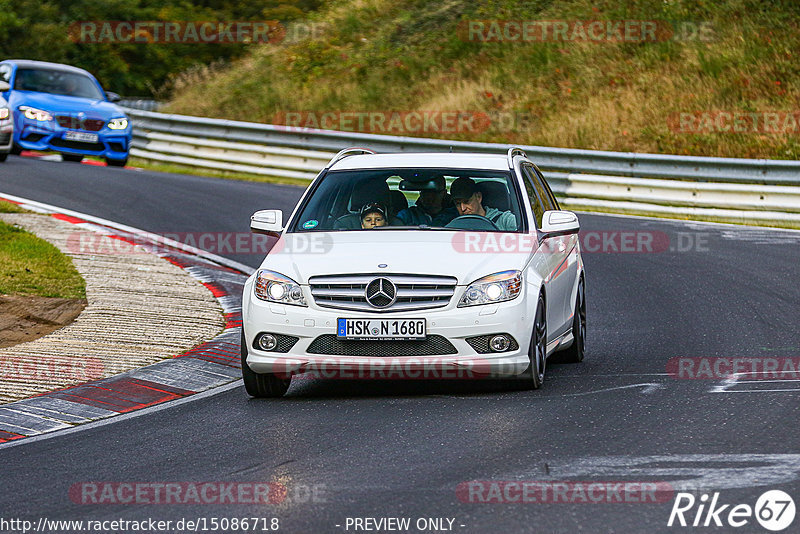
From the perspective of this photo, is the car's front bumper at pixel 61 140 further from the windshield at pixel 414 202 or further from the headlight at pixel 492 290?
the headlight at pixel 492 290

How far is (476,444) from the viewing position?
7.06 m

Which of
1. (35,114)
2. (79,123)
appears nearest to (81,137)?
(79,123)

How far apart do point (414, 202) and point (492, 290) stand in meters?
1.51

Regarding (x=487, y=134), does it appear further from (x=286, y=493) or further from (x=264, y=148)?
(x=286, y=493)

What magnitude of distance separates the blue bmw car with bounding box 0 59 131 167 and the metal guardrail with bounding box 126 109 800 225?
2467mm

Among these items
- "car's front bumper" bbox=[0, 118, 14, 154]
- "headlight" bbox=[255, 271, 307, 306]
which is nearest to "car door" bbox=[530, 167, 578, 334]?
"headlight" bbox=[255, 271, 307, 306]

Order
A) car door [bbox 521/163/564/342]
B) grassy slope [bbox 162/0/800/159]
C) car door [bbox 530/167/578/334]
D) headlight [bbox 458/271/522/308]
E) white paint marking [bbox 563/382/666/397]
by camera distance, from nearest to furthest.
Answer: headlight [bbox 458/271/522/308] → white paint marking [bbox 563/382/666/397] → car door [bbox 521/163/564/342] → car door [bbox 530/167/578/334] → grassy slope [bbox 162/0/800/159]

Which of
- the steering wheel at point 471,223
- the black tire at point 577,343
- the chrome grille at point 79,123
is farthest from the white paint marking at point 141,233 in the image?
the steering wheel at point 471,223

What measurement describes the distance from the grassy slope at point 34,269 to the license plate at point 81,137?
900 cm

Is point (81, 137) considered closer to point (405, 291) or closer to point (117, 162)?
point (117, 162)

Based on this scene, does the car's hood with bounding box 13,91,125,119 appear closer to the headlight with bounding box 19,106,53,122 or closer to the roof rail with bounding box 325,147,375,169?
the headlight with bounding box 19,106,53,122

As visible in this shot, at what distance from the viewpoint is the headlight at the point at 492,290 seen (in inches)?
330

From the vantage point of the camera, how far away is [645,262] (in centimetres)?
1603

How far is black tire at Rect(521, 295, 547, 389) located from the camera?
8.52 m
